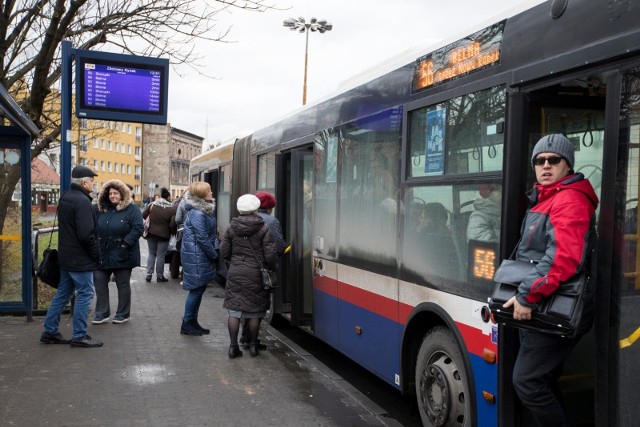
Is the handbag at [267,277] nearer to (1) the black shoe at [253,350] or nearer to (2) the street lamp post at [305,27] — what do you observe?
(1) the black shoe at [253,350]

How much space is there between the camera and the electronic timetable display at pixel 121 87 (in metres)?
9.04

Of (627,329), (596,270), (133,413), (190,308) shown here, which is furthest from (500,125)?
(190,308)

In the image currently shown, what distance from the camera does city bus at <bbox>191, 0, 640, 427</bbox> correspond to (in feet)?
10.7

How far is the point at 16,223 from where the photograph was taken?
920 centimetres

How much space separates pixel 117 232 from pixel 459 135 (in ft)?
17.9

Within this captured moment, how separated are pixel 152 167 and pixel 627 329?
4642 inches

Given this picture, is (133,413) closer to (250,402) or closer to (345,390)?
(250,402)

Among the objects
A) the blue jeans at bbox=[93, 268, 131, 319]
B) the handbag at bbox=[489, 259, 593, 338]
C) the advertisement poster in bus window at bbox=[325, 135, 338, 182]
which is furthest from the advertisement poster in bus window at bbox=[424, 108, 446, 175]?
the blue jeans at bbox=[93, 268, 131, 319]

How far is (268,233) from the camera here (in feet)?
24.0

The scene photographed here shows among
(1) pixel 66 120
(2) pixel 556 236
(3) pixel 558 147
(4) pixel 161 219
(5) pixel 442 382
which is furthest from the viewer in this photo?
(4) pixel 161 219

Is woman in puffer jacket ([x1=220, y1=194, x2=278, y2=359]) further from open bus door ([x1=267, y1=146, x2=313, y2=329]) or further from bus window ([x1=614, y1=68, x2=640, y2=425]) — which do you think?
bus window ([x1=614, y1=68, x2=640, y2=425])

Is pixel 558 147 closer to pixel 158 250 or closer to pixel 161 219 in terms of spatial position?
pixel 161 219

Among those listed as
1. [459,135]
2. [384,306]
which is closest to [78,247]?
[384,306]

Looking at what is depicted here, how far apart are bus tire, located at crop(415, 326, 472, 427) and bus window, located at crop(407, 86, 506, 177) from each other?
1.12m
